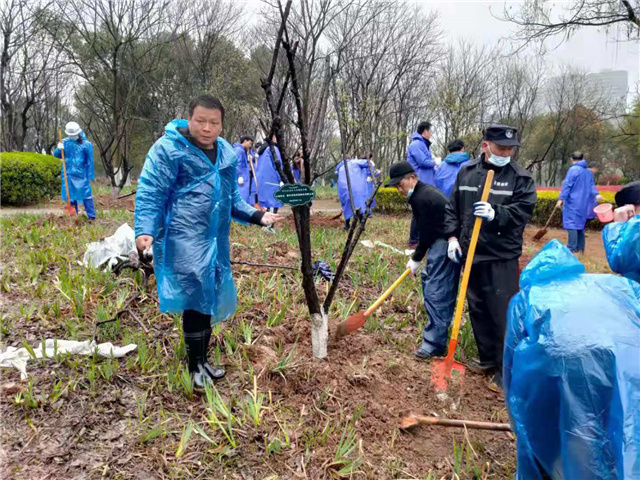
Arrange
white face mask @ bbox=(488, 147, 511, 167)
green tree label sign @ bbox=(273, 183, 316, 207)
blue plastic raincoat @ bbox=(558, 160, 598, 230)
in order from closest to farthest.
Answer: green tree label sign @ bbox=(273, 183, 316, 207), white face mask @ bbox=(488, 147, 511, 167), blue plastic raincoat @ bbox=(558, 160, 598, 230)

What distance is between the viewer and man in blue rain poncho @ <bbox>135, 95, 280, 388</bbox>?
2291 mm

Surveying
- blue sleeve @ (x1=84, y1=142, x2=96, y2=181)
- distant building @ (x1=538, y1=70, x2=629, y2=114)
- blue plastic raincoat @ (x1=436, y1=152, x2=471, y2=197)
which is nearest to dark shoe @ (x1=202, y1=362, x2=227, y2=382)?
blue plastic raincoat @ (x1=436, y1=152, x2=471, y2=197)

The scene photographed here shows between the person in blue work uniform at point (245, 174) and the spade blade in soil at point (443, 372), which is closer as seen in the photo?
the spade blade in soil at point (443, 372)

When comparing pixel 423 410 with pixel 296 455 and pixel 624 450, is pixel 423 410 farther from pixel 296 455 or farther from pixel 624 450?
pixel 624 450

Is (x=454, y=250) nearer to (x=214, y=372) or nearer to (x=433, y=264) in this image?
(x=433, y=264)

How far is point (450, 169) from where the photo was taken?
6.71 m

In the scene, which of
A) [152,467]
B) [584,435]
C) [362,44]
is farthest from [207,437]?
[362,44]

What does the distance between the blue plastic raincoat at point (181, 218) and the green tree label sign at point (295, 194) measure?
38cm

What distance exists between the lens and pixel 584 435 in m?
1.11

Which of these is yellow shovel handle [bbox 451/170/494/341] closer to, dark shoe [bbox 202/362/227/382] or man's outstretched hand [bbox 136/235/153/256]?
dark shoe [bbox 202/362/227/382]

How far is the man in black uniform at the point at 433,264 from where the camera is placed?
3332mm

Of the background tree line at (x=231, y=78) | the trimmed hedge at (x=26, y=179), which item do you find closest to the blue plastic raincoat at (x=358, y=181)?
the background tree line at (x=231, y=78)

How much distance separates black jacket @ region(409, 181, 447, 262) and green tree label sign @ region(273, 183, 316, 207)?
138 cm

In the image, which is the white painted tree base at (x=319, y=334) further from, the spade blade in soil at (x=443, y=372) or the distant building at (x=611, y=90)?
the distant building at (x=611, y=90)
